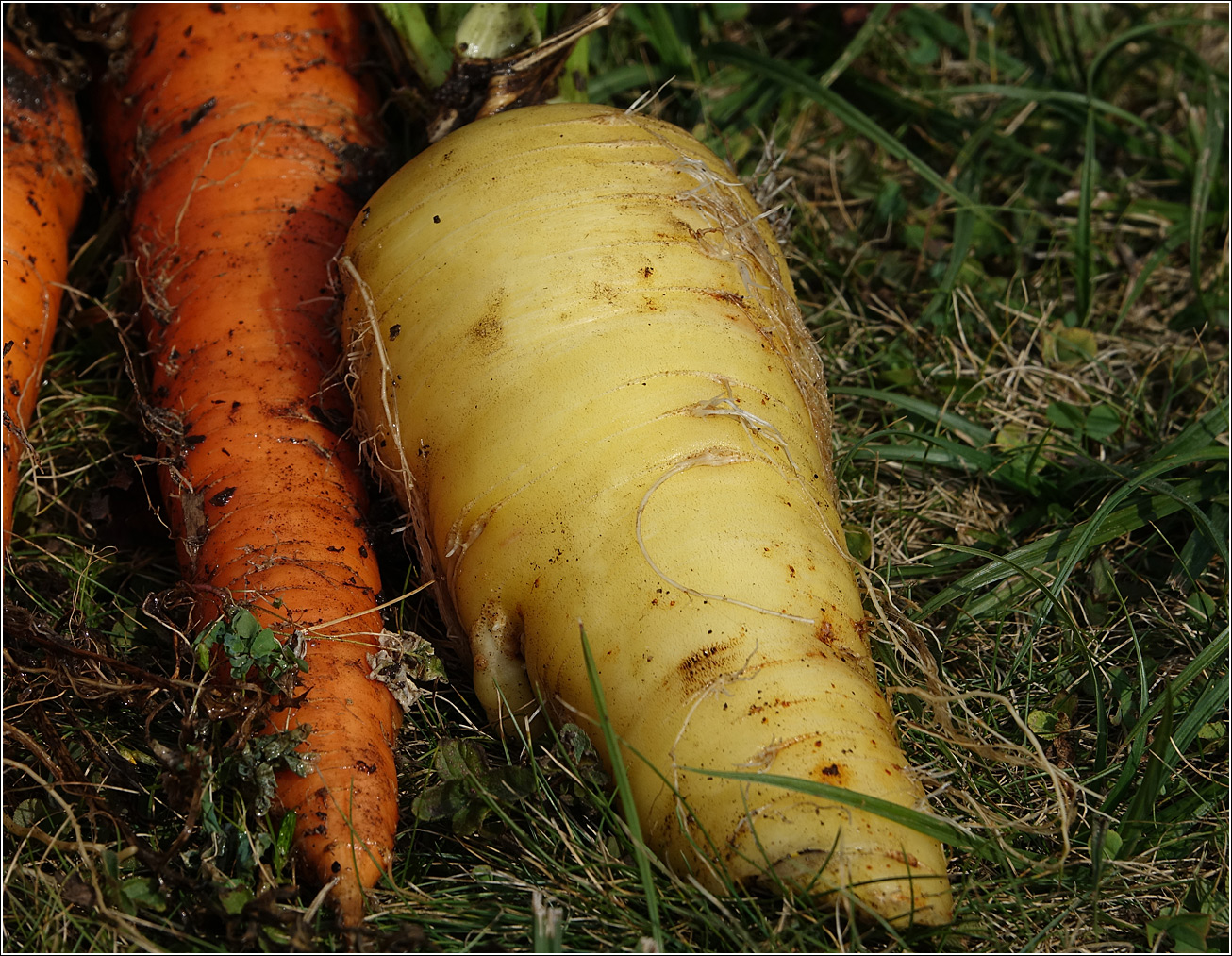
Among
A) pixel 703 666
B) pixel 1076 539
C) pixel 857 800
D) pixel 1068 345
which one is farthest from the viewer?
pixel 1068 345

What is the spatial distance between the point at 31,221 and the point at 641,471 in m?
1.63

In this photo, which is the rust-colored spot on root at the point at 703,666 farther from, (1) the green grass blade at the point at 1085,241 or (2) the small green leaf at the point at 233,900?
(1) the green grass blade at the point at 1085,241

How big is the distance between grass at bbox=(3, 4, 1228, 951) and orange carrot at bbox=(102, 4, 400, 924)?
10 cm

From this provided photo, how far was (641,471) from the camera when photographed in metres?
1.77

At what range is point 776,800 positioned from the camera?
1545mm

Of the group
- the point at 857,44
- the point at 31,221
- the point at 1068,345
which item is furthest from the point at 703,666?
the point at 857,44

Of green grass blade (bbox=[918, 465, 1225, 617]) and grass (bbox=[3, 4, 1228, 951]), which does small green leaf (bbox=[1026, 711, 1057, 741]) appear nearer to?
grass (bbox=[3, 4, 1228, 951])

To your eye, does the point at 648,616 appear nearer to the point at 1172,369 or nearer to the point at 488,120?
the point at 488,120

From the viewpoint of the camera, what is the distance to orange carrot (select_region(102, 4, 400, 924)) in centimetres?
178

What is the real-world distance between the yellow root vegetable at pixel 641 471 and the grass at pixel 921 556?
11 cm

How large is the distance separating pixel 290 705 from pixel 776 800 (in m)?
0.79

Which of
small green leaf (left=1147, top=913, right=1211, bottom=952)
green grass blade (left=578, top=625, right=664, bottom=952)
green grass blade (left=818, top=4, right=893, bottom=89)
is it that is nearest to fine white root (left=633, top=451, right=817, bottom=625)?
green grass blade (left=578, top=625, right=664, bottom=952)

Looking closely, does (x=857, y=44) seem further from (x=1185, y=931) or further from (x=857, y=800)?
(x=1185, y=931)

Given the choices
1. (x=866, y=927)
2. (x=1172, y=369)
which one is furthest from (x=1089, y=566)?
(x=866, y=927)
